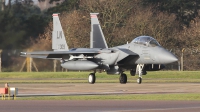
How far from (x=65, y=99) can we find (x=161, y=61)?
9.83 m

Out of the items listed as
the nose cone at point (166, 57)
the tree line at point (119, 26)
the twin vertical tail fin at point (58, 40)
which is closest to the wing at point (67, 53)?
the twin vertical tail fin at point (58, 40)

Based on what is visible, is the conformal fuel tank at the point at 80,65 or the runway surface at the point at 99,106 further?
the conformal fuel tank at the point at 80,65

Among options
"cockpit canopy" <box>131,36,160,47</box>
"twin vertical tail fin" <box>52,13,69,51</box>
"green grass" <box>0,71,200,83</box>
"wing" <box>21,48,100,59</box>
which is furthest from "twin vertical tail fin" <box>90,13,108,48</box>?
"green grass" <box>0,71,200,83</box>

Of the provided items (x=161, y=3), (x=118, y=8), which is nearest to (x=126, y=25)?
(x=118, y=8)

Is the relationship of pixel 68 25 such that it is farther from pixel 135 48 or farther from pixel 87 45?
pixel 135 48

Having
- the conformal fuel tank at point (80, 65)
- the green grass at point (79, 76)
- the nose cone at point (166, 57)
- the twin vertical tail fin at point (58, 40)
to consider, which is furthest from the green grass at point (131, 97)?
the green grass at point (79, 76)

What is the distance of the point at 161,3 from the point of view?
2608 inches

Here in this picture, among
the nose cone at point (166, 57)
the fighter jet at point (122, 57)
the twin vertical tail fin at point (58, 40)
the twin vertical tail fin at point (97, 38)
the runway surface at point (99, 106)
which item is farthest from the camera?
the twin vertical tail fin at point (58, 40)

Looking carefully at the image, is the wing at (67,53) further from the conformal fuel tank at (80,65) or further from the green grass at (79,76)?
the green grass at (79,76)

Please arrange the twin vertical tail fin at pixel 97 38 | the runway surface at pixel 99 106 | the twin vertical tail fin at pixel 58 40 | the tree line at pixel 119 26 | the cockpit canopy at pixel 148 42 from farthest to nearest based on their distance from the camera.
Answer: the tree line at pixel 119 26 < the twin vertical tail fin at pixel 58 40 < the twin vertical tail fin at pixel 97 38 < the cockpit canopy at pixel 148 42 < the runway surface at pixel 99 106

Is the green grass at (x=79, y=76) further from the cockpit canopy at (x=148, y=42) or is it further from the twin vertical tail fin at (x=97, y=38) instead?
the cockpit canopy at (x=148, y=42)

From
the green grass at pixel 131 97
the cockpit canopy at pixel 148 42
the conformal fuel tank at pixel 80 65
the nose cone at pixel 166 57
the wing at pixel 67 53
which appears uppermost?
the cockpit canopy at pixel 148 42

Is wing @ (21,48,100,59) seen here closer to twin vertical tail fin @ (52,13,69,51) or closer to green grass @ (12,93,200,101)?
twin vertical tail fin @ (52,13,69,51)

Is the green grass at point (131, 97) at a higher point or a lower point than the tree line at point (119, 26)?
lower
